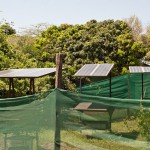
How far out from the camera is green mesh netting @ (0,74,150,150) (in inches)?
156

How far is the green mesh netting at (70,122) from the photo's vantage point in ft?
13.0

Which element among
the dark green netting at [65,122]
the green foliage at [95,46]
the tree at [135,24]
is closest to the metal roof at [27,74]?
the dark green netting at [65,122]

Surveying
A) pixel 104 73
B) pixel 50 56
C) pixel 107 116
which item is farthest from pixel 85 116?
pixel 50 56

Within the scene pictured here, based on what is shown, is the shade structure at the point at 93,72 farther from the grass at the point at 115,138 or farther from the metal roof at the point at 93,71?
the grass at the point at 115,138

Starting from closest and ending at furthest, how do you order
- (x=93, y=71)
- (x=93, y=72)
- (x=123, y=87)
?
(x=93, y=72), (x=93, y=71), (x=123, y=87)

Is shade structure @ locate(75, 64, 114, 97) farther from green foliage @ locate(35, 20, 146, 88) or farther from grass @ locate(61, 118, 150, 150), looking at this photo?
green foliage @ locate(35, 20, 146, 88)

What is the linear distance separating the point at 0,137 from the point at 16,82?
21.1ft

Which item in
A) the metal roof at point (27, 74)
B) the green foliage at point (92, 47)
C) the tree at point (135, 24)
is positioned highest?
the tree at point (135, 24)

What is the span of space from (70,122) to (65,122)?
86mm

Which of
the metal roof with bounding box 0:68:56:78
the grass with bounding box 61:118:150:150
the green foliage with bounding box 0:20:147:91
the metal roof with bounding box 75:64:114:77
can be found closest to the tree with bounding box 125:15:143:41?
the green foliage with bounding box 0:20:147:91

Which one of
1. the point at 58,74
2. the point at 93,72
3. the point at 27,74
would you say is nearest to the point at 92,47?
the point at 93,72

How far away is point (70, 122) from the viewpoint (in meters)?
4.46

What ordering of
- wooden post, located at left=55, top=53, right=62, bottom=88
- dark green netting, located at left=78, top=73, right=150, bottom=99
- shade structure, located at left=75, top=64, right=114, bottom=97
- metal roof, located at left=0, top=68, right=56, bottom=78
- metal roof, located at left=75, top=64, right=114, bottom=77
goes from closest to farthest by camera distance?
wooden post, located at left=55, top=53, right=62, bottom=88 < metal roof, located at left=0, top=68, right=56, bottom=78 < shade structure, located at left=75, top=64, right=114, bottom=97 < metal roof, located at left=75, top=64, right=114, bottom=77 < dark green netting, located at left=78, top=73, right=150, bottom=99

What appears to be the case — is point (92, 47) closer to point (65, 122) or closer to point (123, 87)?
point (123, 87)
